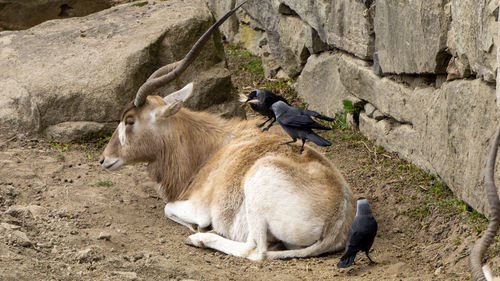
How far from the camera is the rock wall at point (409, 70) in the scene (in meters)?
5.13

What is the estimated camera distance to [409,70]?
6.59 meters

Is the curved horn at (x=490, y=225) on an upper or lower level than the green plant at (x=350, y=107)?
upper

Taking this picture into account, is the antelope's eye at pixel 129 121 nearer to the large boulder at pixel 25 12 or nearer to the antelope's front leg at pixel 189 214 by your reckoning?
the antelope's front leg at pixel 189 214

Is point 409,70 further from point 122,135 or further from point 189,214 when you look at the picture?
point 122,135

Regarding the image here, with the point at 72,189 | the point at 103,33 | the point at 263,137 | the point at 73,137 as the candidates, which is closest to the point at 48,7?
the point at 103,33

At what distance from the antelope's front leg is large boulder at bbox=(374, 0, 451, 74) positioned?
7.86 feet

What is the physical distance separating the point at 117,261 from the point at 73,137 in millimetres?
3507

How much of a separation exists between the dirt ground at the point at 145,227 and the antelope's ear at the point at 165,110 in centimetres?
87

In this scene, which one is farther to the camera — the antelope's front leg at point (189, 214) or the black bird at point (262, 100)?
the antelope's front leg at point (189, 214)

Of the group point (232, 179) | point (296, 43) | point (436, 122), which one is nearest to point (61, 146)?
point (232, 179)

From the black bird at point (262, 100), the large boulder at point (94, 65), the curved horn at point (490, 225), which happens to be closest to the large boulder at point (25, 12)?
the large boulder at point (94, 65)

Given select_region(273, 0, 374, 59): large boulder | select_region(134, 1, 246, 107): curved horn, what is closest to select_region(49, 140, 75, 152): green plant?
select_region(134, 1, 246, 107): curved horn

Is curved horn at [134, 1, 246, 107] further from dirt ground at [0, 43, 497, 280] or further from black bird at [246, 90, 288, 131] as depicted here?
dirt ground at [0, 43, 497, 280]

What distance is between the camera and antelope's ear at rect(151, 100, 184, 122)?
6399 mm
